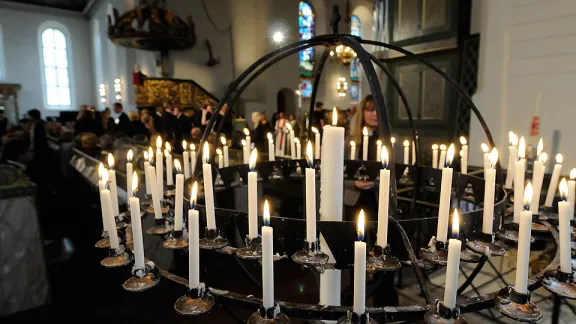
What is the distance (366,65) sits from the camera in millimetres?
961

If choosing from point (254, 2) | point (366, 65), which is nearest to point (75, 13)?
point (254, 2)

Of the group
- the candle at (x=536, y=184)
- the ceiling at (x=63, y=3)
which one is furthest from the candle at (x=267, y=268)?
the ceiling at (x=63, y=3)

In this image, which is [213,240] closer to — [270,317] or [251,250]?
[251,250]

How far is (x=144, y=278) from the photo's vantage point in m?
0.88

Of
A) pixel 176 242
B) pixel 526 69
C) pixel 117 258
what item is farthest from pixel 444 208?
pixel 526 69

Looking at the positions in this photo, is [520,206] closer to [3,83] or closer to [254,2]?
[254,2]

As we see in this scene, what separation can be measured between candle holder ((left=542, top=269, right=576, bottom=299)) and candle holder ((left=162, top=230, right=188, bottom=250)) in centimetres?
89

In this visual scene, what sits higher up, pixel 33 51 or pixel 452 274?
pixel 33 51

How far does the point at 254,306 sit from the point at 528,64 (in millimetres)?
4950

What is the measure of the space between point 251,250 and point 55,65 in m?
22.6

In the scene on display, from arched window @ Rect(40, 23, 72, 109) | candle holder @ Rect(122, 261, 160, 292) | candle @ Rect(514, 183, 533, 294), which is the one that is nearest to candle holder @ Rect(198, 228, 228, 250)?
candle holder @ Rect(122, 261, 160, 292)

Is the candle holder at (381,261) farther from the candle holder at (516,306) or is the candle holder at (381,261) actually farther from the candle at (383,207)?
the candle holder at (516,306)

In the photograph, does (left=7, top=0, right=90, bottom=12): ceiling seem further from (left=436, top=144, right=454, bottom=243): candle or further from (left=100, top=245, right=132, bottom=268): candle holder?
(left=436, top=144, right=454, bottom=243): candle

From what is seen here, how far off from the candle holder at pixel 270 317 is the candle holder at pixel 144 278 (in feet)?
0.96
